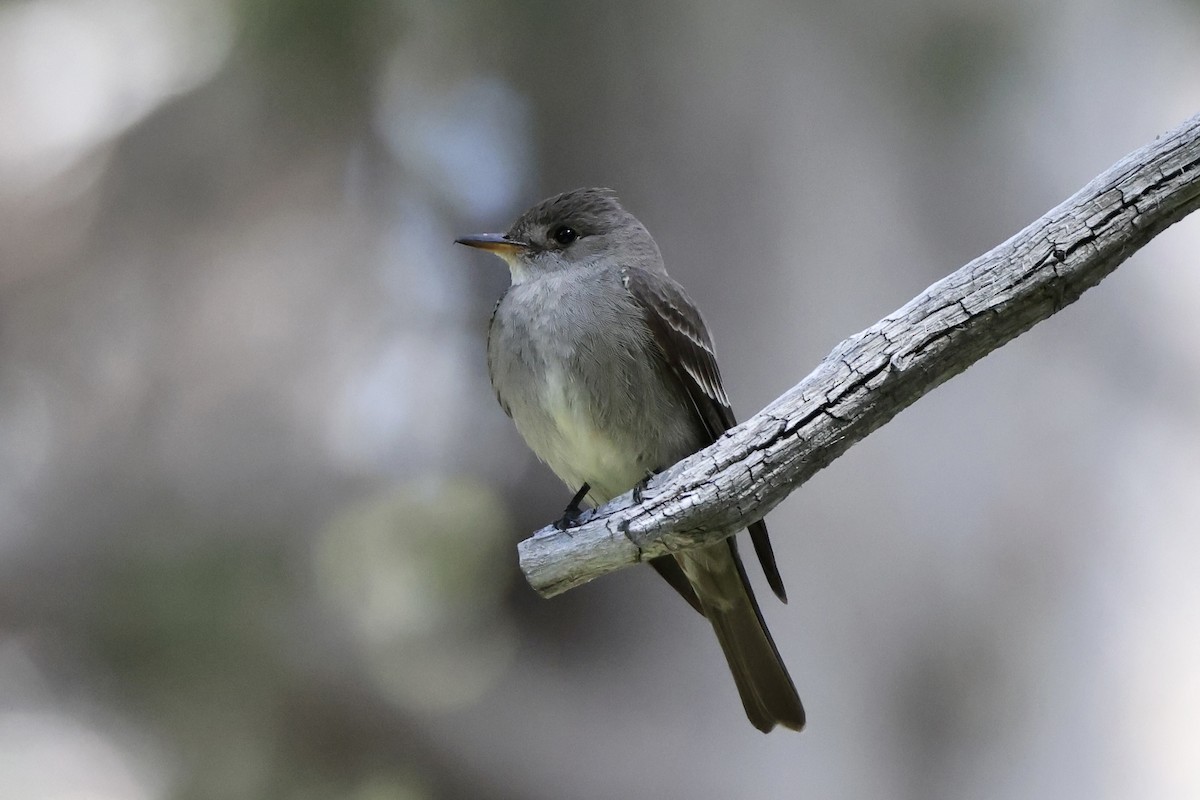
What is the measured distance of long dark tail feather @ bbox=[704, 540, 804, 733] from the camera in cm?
224

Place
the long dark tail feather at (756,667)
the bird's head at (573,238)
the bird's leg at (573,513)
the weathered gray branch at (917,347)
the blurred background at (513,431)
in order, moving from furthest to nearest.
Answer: the blurred background at (513,431)
the bird's head at (573,238)
the long dark tail feather at (756,667)
the bird's leg at (573,513)
the weathered gray branch at (917,347)

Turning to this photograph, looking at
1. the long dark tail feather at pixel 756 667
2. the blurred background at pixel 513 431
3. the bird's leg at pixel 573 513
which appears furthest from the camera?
the blurred background at pixel 513 431

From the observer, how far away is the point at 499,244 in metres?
2.33

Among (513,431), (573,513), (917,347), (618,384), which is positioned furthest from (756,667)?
(513,431)

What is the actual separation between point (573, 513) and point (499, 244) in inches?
23.9

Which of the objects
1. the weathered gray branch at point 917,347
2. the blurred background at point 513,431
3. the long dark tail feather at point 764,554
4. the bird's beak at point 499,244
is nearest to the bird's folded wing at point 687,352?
the long dark tail feather at point 764,554

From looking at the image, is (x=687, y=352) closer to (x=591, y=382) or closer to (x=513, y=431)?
(x=591, y=382)

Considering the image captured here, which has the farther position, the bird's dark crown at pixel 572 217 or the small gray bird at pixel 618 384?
the bird's dark crown at pixel 572 217

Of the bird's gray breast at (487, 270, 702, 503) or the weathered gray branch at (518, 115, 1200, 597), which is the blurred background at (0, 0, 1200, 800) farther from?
the weathered gray branch at (518, 115, 1200, 597)

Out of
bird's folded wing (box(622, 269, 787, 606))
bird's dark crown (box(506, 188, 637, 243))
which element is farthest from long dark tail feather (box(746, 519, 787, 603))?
bird's dark crown (box(506, 188, 637, 243))

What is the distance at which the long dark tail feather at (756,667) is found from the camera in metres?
2.24

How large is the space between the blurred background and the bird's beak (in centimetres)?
104

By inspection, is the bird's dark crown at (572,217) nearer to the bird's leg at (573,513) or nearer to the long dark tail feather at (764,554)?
the bird's leg at (573,513)

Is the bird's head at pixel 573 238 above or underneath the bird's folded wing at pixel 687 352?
above
